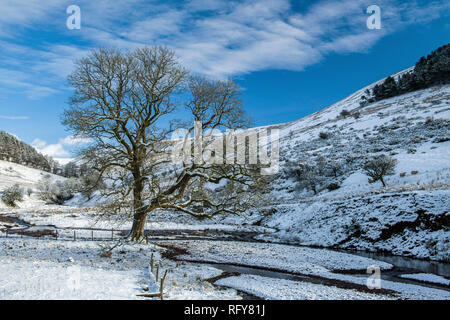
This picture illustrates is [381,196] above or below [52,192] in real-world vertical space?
above

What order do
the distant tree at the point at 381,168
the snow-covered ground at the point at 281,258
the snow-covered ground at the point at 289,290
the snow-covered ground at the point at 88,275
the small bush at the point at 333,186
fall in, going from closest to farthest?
1. the snow-covered ground at the point at 88,275
2. the snow-covered ground at the point at 289,290
3. the snow-covered ground at the point at 281,258
4. the distant tree at the point at 381,168
5. the small bush at the point at 333,186

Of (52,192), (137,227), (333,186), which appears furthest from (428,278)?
(52,192)

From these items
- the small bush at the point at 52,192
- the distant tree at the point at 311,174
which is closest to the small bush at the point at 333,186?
the distant tree at the point at 311,174

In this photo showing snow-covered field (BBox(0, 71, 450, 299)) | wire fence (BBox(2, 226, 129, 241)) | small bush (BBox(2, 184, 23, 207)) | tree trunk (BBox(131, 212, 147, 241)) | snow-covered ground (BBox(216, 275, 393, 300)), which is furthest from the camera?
small bush (BBox(2, 184, 23, 207))

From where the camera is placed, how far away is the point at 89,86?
57.4ft

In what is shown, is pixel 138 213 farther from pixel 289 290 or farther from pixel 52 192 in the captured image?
pixel 52 192

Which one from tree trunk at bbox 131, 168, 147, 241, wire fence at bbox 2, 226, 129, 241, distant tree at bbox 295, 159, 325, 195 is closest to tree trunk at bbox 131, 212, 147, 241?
tree trunk at bbox 131, 168, 147, 241

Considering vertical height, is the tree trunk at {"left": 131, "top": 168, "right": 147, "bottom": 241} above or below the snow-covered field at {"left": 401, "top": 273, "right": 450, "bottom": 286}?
above

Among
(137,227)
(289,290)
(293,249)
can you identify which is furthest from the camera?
(293,249)

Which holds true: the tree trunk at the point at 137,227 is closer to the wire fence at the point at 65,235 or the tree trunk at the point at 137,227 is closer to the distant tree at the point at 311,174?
the wire fence at the point at 65,235

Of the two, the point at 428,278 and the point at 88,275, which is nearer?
the point at 88,275

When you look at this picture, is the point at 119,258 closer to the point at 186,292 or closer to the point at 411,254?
the point at 186,292

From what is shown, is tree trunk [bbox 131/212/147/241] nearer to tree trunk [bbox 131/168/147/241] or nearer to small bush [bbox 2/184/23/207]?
tree trunk [bbox 131/168/147/241]

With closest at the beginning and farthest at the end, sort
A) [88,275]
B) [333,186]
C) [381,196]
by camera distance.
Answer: [88,275] → [381,196] → [333,186]
